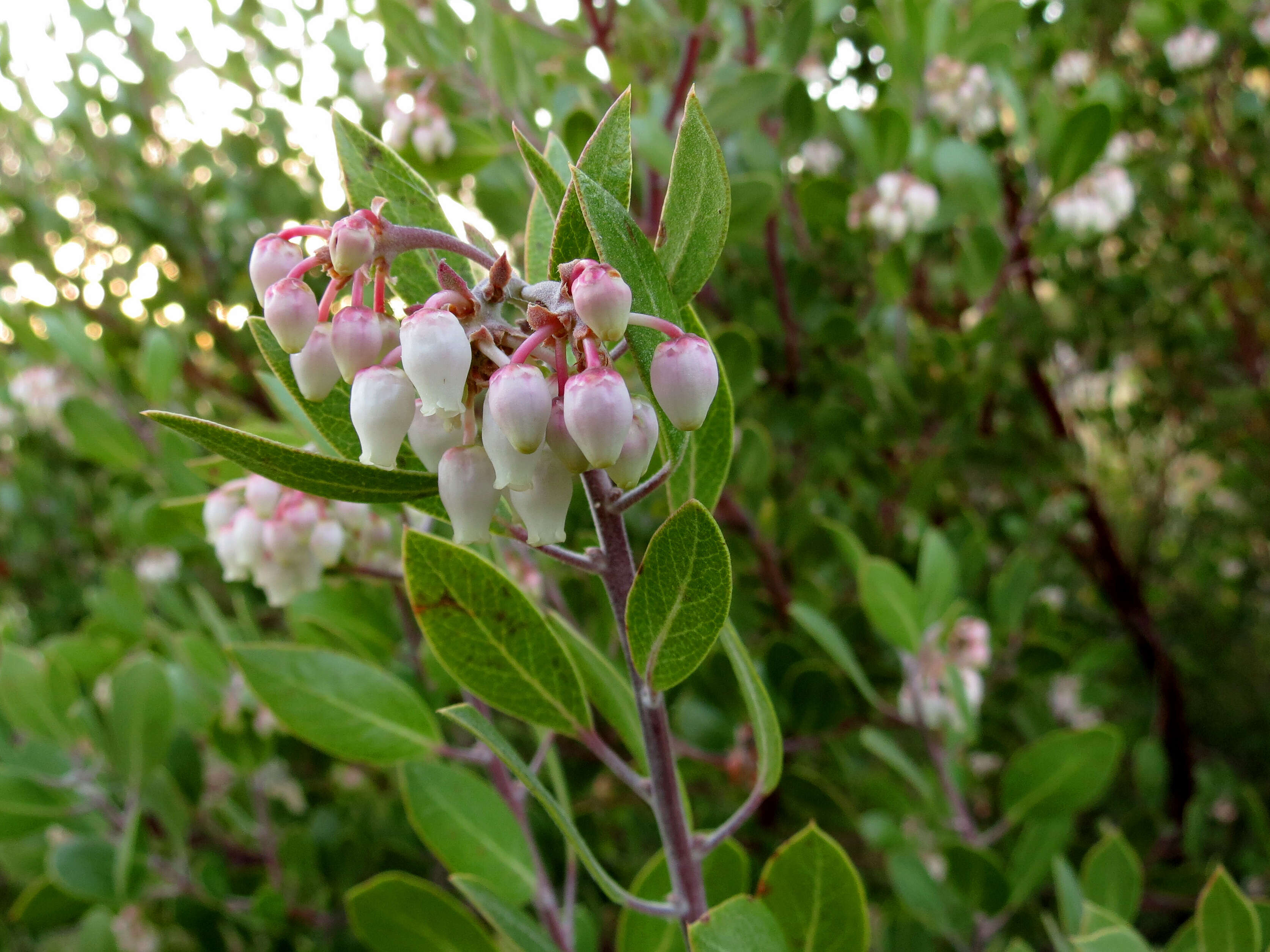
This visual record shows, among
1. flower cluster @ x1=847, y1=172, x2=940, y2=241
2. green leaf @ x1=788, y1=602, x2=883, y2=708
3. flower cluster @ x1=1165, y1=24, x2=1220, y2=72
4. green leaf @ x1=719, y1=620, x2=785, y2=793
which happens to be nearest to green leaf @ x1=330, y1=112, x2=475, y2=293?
green leaf @ x1=719, y1=620, x2=785, y2=793

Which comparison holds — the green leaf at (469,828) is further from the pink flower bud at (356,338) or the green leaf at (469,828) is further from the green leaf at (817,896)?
the pink flower bud at (356,338)

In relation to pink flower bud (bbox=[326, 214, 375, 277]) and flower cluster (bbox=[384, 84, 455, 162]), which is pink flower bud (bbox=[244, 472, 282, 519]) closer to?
pink flower bud (bbox=[326, 214, 375, 277])

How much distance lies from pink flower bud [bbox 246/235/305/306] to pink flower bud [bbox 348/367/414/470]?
0.27 feet

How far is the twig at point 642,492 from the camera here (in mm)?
473

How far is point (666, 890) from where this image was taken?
814 millimetres

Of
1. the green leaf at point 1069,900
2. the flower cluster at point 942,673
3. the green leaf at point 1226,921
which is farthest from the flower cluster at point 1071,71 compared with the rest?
the green leaf at point 1226,921

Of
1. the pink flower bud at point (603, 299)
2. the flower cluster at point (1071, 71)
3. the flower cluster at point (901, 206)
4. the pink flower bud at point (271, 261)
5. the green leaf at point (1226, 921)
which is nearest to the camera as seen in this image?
the pink flower bud at point (603, 299)

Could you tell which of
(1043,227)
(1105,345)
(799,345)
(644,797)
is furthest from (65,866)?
(1105,345)

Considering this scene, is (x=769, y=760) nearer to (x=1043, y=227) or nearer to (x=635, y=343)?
(x=635, y=343)

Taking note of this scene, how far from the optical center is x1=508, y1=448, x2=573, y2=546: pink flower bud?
483 mm

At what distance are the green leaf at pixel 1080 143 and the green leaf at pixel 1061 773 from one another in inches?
34.2

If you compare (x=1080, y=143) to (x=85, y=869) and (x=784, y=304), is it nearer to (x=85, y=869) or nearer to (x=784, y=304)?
(x=784, y=304)

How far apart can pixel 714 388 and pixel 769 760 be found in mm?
254

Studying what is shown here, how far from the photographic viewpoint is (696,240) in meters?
0.46
